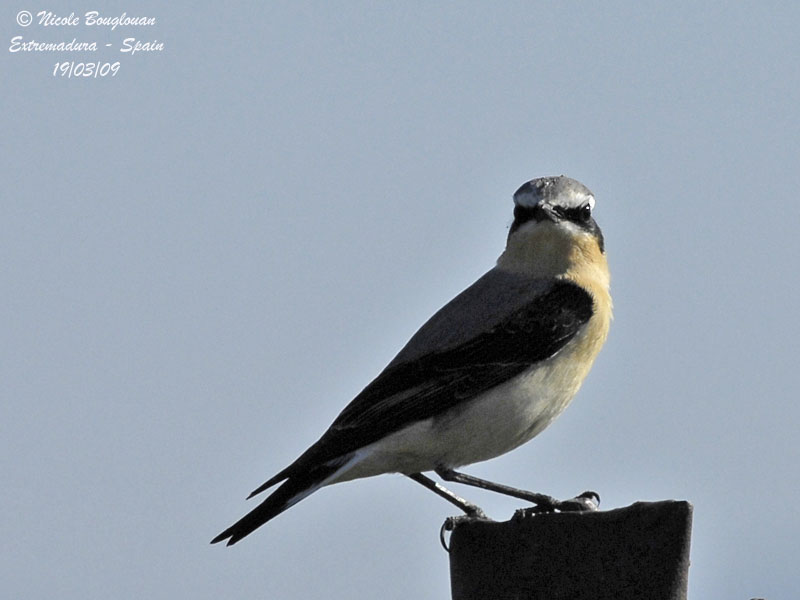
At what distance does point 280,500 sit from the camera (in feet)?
29.0

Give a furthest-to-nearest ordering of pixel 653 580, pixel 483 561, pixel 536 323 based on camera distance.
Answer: pixel 536 323
pixel 483 561
pixel 653 580

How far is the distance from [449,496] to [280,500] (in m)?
1.55

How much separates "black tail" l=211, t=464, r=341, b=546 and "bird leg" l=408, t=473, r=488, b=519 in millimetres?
1104

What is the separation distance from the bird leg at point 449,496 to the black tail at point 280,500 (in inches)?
43.5

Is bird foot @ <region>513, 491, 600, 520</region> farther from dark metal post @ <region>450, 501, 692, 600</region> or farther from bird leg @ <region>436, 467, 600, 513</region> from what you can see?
dark metal post @ <region>450, 501, 692, 600</region>

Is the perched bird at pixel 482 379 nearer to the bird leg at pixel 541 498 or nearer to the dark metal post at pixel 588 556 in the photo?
the bird leg at pixel 541 498

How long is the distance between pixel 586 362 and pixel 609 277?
1.07 m

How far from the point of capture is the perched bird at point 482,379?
30.6 ft

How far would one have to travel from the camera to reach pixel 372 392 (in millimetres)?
9664

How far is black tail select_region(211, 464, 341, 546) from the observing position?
28.1 feet

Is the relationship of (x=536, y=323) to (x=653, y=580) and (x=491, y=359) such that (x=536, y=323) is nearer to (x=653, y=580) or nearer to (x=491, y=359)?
(x=491, y=359)

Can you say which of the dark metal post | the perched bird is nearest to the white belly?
the perched bird

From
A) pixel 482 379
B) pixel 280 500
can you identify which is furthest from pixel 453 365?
pixel 280 500

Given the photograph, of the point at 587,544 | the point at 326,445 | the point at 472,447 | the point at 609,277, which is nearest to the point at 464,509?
the point at 472,447
